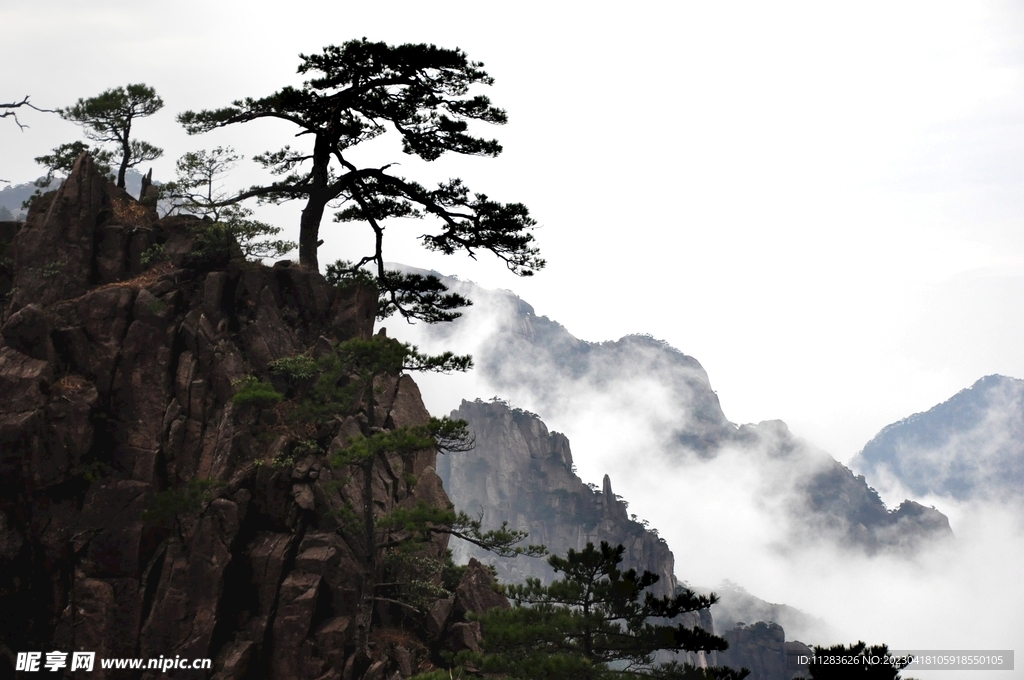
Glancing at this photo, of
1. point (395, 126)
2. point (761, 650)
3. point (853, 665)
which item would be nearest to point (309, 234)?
point (395, 126)

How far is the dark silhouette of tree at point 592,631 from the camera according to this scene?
19031 millimetres

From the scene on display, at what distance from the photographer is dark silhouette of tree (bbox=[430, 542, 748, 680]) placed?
749 inches

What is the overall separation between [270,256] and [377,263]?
170 inches

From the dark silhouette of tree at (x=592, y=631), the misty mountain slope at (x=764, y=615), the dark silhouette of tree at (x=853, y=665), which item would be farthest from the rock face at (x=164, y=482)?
the misty mountain slope at (x=764, y=615)

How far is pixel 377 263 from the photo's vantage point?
93.5ft

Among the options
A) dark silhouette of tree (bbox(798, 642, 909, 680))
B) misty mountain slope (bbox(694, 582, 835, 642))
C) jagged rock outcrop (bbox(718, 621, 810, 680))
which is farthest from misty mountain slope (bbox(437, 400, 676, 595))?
dark silhouette of tree (bbox(798, 642, 909, 680))

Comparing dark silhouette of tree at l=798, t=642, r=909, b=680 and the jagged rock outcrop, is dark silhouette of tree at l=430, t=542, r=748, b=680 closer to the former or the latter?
dark silhouette of tree at l=798, t=642, r=909, b=680

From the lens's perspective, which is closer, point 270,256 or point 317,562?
point 317,562

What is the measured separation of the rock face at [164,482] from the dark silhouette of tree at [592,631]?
16.7ft

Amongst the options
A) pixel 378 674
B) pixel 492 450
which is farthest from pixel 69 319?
pixel 492 450

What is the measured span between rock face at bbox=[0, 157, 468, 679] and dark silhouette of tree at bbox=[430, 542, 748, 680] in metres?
5.09

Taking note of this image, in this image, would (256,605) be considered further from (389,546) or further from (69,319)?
(69,319)

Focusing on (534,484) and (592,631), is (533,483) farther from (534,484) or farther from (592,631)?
(592,631)

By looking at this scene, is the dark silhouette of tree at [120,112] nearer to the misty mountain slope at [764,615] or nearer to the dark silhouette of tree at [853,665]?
the dark silhouette of tree at [853,665]
